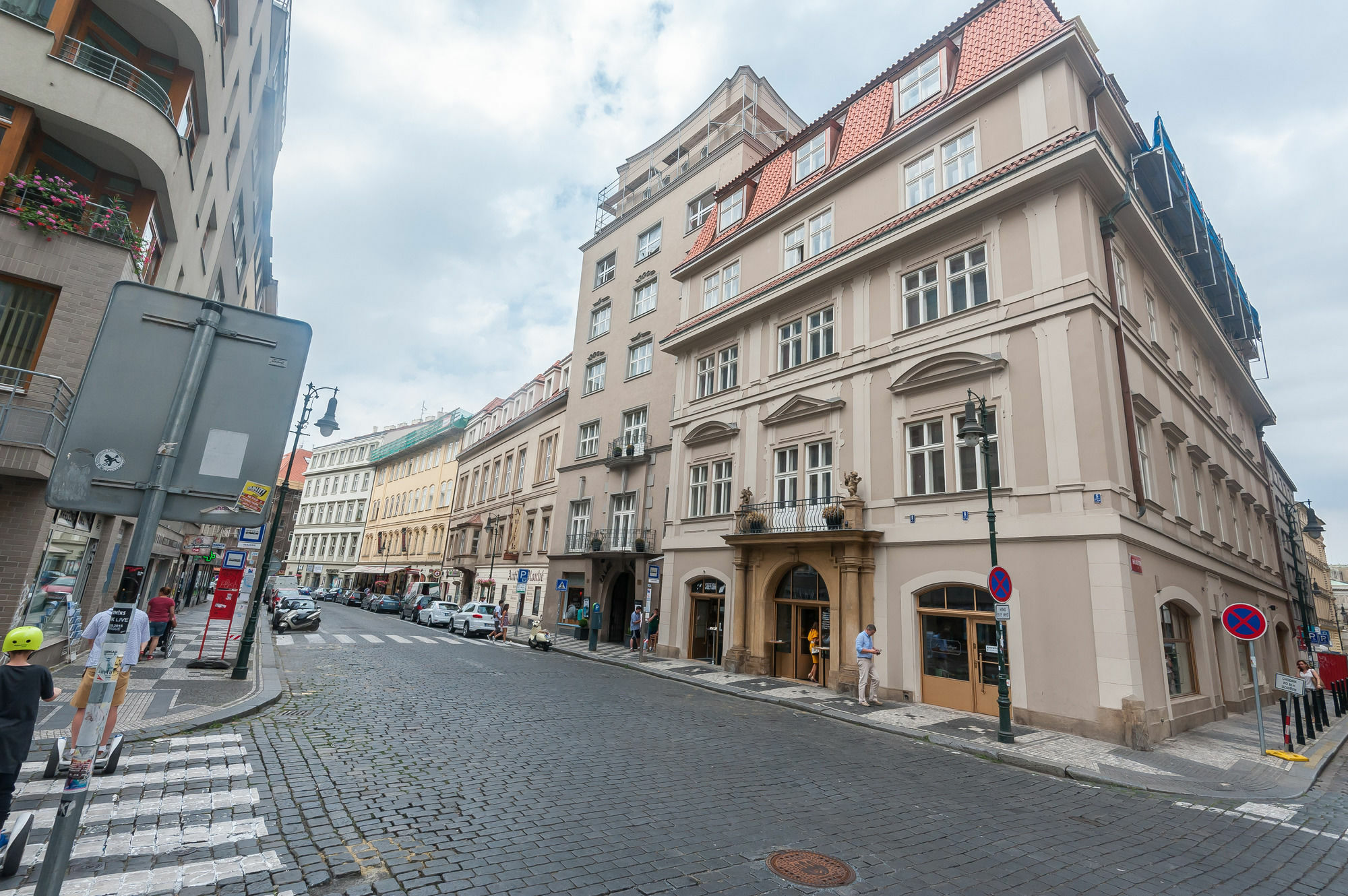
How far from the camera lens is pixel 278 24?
24109 mm

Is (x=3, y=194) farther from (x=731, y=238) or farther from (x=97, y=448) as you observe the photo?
(x=731, y=238)

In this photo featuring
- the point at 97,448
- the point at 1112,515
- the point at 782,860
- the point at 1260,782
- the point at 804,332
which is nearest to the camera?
the point at 97,448

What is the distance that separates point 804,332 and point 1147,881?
16.6m

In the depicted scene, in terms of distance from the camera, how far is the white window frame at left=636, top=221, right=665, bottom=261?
106ft

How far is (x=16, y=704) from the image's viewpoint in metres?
4.55

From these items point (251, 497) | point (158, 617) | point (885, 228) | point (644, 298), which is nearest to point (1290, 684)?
point (885, 228)

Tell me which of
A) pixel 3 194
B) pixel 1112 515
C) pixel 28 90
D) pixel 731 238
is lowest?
pixel 1112 515

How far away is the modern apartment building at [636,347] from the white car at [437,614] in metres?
6.10

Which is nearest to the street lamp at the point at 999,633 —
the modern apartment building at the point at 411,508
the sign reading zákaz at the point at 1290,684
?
the sign reading zákaz at the point at 1290,684

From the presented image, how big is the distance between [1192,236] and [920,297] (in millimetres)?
10577

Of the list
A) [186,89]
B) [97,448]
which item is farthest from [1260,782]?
[186,89]

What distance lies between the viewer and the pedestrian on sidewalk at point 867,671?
576 inches

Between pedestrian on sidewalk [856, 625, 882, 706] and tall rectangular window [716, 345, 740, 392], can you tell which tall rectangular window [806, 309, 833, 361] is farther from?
pedestrian on sidewalk [856, 625, 882, 706]

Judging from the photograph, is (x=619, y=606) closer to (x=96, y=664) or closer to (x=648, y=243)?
(x=648, y=243)
